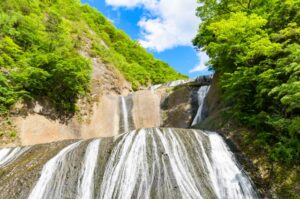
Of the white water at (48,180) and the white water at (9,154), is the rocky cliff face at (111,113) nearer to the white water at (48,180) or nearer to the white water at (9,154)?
the white water at (9,154)

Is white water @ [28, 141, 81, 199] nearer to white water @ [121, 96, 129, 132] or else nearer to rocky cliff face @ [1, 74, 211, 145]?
rocky cliff face @ [1, 74, 211, 145]

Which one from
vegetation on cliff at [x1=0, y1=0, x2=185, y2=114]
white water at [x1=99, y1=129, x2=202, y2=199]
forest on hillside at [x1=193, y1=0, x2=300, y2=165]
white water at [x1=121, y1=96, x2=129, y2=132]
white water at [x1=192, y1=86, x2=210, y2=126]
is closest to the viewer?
white water at [x1=99, y1=129, x2=202, y2=199]

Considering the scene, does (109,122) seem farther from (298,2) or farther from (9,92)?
(298,2)

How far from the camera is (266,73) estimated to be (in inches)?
398

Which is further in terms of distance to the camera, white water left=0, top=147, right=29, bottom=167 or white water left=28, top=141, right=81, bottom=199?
white water left=0, top=147, right=29, bottom=167

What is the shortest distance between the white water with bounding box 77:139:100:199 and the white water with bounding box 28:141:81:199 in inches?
23.1

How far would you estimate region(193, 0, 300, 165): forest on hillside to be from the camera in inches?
356

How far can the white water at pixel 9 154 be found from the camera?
10.6m

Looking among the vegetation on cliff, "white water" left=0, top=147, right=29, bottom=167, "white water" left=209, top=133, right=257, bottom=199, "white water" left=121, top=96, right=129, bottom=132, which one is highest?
the vegetation on cliff

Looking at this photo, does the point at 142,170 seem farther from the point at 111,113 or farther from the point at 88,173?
the point at 111,113

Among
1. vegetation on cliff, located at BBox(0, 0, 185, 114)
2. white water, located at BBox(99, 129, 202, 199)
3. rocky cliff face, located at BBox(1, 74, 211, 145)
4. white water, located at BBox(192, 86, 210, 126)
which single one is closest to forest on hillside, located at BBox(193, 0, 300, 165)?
white water, located at BBox(99, 129, 202, 199)

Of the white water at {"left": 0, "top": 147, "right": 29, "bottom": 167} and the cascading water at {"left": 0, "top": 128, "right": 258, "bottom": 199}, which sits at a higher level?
the white water at {"left": 0, "top": 147, "right": 29, "bottom": 167}

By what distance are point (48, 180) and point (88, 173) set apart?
43.8 inches

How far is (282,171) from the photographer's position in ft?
28.3
